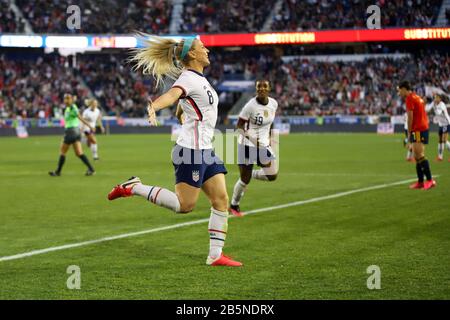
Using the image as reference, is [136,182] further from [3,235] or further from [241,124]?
[241,124]

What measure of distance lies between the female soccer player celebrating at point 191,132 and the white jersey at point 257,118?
17.1ft

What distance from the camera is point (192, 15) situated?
5966cm

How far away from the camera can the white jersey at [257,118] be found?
13953mm

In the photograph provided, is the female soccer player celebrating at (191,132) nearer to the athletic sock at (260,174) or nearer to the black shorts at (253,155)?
the black shorts at (253,155)

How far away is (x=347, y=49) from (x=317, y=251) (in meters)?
49.3

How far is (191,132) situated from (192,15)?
5221cm

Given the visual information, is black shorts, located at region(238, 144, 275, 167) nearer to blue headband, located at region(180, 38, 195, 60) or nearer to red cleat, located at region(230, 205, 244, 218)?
red cleat, located at region(230, 205, 244, 218)

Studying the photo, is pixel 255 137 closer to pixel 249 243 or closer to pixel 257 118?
pixel 257 118

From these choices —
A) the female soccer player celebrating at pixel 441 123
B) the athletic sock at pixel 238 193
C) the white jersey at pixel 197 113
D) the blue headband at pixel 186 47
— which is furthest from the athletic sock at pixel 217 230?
the female soccer player celebrating at pixel 441 123

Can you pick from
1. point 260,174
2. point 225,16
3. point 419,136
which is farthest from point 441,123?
point 225,16

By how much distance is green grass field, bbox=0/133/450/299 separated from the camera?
24.5ft

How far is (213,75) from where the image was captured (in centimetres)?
6022

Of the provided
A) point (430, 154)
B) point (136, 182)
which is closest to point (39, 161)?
point (430, 154)

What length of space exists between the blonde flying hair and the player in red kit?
9606 mm
